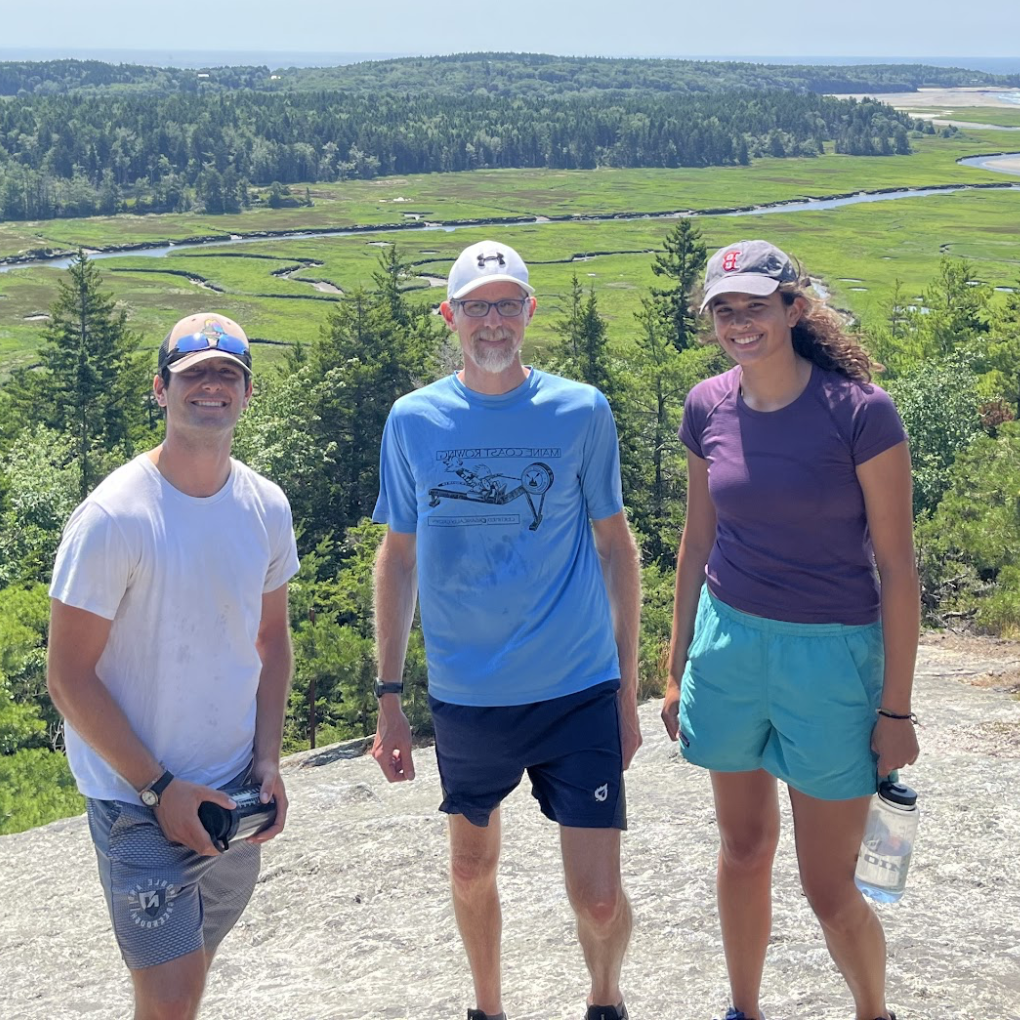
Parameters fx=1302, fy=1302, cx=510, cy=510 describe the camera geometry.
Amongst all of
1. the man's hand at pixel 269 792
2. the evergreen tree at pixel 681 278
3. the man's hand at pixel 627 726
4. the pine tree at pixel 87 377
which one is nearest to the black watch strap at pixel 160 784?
the man's hand at pixel 269 792

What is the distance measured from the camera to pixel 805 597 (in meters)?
4.81

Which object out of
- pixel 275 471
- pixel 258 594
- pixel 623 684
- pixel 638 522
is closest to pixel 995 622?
pixel 623 684

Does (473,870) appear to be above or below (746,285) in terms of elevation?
below

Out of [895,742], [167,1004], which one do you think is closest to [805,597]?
[895,742]

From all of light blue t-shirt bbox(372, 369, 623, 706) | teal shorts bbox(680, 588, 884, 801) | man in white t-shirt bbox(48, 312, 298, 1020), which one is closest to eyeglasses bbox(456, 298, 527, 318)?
light blue t-shirt bbox(372, 369, 623, 706)

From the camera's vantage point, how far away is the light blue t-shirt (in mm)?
5168

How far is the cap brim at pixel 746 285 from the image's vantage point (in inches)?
189

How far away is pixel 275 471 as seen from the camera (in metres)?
43.2

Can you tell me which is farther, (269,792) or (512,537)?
(512,537)

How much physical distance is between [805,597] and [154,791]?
95.5 inches

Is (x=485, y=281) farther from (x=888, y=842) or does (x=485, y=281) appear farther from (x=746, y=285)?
(x=888, y=842)

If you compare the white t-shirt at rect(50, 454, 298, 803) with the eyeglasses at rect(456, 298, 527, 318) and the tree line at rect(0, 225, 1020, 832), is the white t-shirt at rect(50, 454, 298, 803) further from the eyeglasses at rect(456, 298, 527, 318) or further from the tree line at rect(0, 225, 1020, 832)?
the tree line at rect(0, 225, 1020, 832)

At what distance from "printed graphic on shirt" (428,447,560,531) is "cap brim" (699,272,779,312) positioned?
91 centimetres

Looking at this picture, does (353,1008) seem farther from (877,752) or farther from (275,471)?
(275,471)
